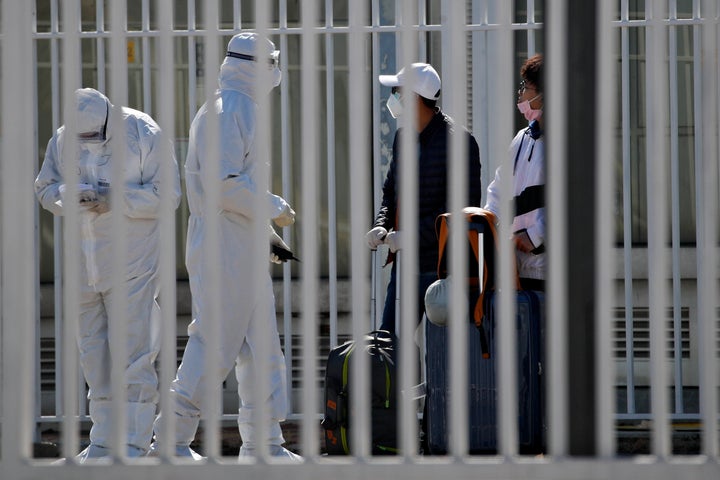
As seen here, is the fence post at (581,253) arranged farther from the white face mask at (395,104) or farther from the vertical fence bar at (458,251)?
the white face mask at (395,104)

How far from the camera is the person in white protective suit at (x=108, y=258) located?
213 inches

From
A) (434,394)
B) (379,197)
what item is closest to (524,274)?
(434,394)

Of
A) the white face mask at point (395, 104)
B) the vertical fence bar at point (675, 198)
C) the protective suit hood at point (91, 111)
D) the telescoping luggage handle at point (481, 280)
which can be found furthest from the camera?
the vertical fence bar at point (675, 198)

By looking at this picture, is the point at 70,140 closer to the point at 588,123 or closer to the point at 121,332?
the point at 121,332

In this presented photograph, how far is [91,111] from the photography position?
535 centimetres

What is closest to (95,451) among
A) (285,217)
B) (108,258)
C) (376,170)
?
(108,258)

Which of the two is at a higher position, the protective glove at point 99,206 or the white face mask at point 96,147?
the white face mask at point 96,147

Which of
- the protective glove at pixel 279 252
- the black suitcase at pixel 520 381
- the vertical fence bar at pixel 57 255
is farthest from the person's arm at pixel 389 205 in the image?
the vertical fence bar at pixel 57 255

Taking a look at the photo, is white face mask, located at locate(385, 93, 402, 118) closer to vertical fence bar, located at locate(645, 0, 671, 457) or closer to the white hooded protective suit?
the white hooded protective suit

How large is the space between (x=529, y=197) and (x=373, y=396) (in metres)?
0.97

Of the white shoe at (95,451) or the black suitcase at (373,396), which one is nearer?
the black suitcase at (373,396)

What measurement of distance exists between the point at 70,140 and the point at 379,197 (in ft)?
11.5

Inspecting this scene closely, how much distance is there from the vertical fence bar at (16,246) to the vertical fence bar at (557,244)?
1132 mm

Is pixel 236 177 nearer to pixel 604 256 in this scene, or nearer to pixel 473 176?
pixel 473 176
